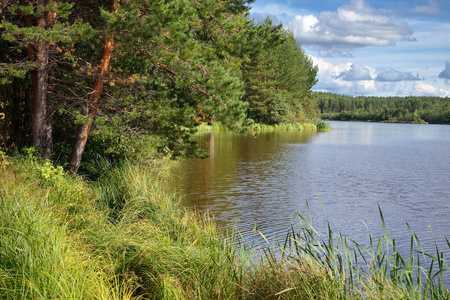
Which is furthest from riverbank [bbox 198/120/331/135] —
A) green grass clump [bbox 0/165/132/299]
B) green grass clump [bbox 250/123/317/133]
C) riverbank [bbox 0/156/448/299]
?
green grass clump [bbox 0/165/132/299]

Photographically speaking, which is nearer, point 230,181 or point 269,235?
point 269,235

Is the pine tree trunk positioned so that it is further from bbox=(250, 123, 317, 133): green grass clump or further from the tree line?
bbox=(250, 123, 317, 133): green grass clump

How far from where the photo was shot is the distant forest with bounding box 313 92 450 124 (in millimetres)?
119256

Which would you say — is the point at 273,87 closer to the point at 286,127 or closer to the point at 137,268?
the point at 286,127

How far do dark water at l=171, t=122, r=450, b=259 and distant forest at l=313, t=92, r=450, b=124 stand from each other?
330 feet

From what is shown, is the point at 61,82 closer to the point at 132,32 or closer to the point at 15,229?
the point at 132,32

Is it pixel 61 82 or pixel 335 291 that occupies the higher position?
pixel 61 82

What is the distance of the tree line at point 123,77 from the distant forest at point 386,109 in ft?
365

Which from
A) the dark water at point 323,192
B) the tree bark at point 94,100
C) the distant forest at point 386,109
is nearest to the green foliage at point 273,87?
the dark water at point 323,192

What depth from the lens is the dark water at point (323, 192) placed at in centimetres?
988

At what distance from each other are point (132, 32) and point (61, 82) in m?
3.10

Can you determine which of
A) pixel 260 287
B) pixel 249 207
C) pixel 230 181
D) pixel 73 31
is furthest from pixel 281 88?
pixel 260 287

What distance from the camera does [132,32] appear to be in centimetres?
861

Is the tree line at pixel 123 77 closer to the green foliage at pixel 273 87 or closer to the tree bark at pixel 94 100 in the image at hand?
the tree bark at pixel 94 100
